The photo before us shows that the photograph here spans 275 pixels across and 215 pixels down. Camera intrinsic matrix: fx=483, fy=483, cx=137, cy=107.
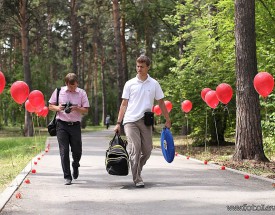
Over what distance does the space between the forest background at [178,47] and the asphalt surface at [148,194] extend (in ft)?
10.7

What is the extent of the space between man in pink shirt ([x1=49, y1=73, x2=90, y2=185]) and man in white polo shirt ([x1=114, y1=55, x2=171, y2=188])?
904mm

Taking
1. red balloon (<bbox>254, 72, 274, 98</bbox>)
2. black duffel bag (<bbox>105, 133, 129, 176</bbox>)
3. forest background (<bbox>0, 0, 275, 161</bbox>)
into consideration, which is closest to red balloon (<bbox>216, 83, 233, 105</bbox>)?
forest background (<bbox>0, 0, 275, 161</bbox>)

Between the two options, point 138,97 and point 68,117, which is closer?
point 138,97

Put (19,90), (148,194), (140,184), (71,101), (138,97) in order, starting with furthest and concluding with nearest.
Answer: (19,90), (71,101), (138,97), (140,184), (148,194)

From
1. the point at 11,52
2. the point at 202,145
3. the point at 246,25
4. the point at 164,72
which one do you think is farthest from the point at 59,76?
the point at 246,25

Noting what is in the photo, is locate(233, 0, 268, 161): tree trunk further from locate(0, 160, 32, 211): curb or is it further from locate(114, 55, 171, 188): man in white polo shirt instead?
locate(0, 160, 32, 211): curb

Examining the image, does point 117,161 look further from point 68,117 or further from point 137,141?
point 68,117

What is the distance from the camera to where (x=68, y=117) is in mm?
8695

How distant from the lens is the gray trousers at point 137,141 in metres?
8.17

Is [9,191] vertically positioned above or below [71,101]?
below

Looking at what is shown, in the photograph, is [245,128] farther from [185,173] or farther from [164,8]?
[164,8]

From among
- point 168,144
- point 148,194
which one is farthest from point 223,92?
point 148,194

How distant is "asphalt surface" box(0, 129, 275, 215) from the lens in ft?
20.6

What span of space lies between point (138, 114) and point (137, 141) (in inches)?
18.0
